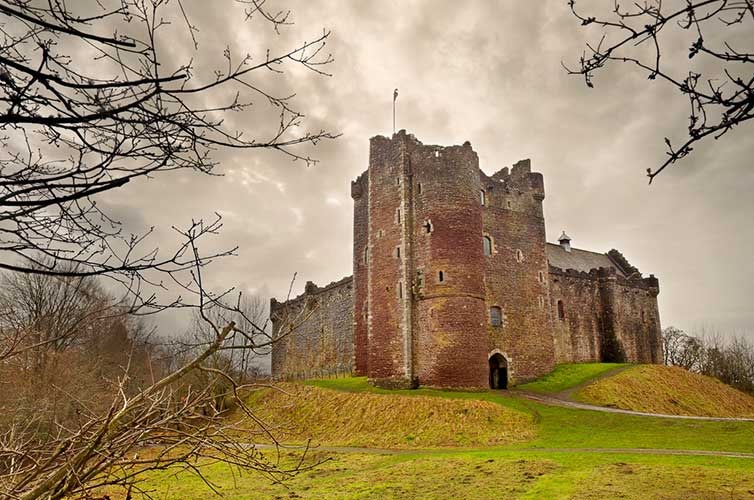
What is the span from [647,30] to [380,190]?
28373mm

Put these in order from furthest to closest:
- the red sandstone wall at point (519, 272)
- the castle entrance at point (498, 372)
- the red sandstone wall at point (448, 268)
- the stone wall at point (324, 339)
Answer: the stone wall at point (324, 339) < the red sandstone wall at point (519, 272) < the castle entrance at point (498, 372) < the red sandstone wall at point (448, 268)

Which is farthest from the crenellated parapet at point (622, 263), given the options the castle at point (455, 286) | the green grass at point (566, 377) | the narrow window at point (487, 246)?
the narrow window at point (487, 246)

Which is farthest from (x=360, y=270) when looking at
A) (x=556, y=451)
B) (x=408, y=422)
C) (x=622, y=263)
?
(x=622, y=263)

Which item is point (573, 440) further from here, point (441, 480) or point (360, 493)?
point (360, 493)

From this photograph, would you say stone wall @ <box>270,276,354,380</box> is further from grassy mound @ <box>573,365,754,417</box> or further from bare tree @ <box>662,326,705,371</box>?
bare tree @ <box>662,326,705,371</box>

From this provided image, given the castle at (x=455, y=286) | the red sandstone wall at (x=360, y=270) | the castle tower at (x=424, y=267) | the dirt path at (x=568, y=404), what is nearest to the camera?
the dirt path at (x=568, y=404)

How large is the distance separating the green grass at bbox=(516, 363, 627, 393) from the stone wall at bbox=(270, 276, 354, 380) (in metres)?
12.8

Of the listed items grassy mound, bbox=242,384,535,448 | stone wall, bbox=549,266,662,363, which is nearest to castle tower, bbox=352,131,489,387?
grassy mound, bbox=242,384,535,448

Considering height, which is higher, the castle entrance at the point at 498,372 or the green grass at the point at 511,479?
the castle entrance at the point at 498,372

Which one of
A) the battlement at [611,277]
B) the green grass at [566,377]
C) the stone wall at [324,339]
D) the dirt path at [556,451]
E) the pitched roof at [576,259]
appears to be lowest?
the dirt path at [556,451]

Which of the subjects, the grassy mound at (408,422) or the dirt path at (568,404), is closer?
the grassy mound at (408,422)

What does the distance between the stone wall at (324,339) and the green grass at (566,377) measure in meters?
12.8

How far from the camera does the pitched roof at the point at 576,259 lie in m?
45.1

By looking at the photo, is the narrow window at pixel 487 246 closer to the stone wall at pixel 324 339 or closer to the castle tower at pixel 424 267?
the castle tower at pixel 424 267
